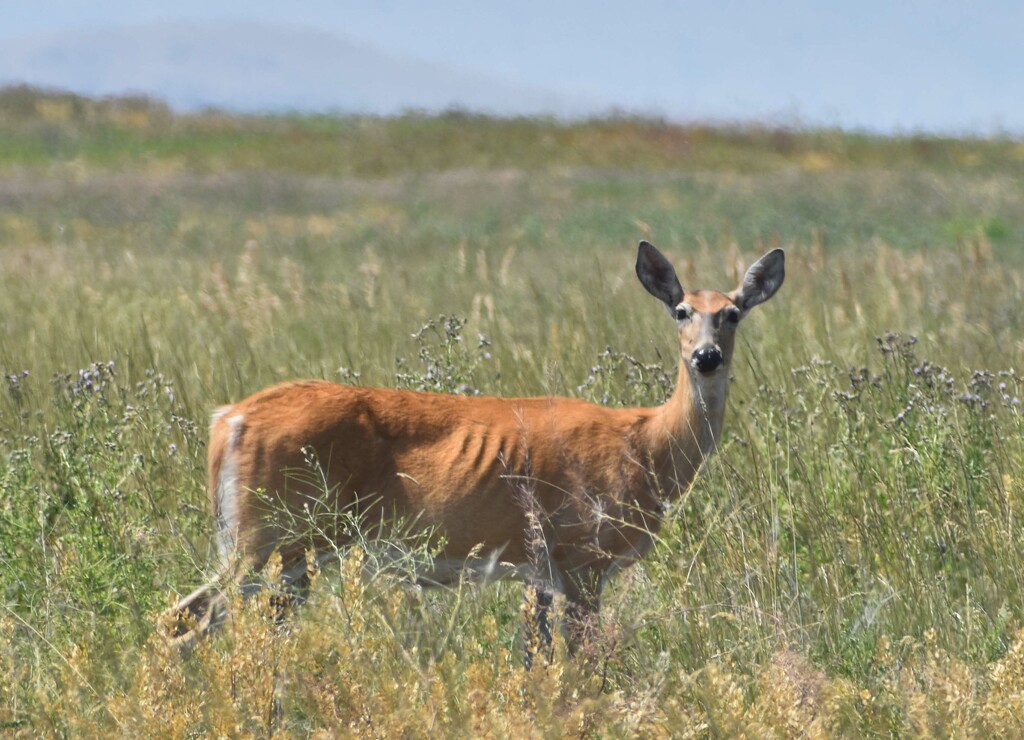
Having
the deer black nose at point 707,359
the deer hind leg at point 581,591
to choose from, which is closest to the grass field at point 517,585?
the deer hind leg at point 581,591

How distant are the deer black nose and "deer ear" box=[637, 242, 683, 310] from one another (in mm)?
417

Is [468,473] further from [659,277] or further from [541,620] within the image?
[659,277]

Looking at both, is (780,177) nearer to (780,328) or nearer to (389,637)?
(780,328)

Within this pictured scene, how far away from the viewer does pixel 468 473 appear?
4.15 meters

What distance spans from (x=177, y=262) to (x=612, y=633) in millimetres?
10196

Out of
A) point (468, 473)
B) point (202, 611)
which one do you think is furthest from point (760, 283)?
point (202, 611)

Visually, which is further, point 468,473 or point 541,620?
point 541,620

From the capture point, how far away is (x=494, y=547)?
4.14 metres

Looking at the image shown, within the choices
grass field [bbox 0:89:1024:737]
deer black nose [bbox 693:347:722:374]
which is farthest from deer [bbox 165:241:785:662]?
grass field [bbox 0:89:1024:737]

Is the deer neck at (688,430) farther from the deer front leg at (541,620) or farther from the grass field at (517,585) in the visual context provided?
the deer front leg at (541,620)

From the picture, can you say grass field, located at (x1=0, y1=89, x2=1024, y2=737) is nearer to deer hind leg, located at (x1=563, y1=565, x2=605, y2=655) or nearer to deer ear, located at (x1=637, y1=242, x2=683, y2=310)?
deer hind leg, located at (x1=563, y1=565, x2=605, y2=655)

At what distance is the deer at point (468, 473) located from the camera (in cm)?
399

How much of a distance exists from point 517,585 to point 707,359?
932 millimetres

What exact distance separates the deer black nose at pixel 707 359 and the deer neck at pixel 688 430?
0.10 meters
